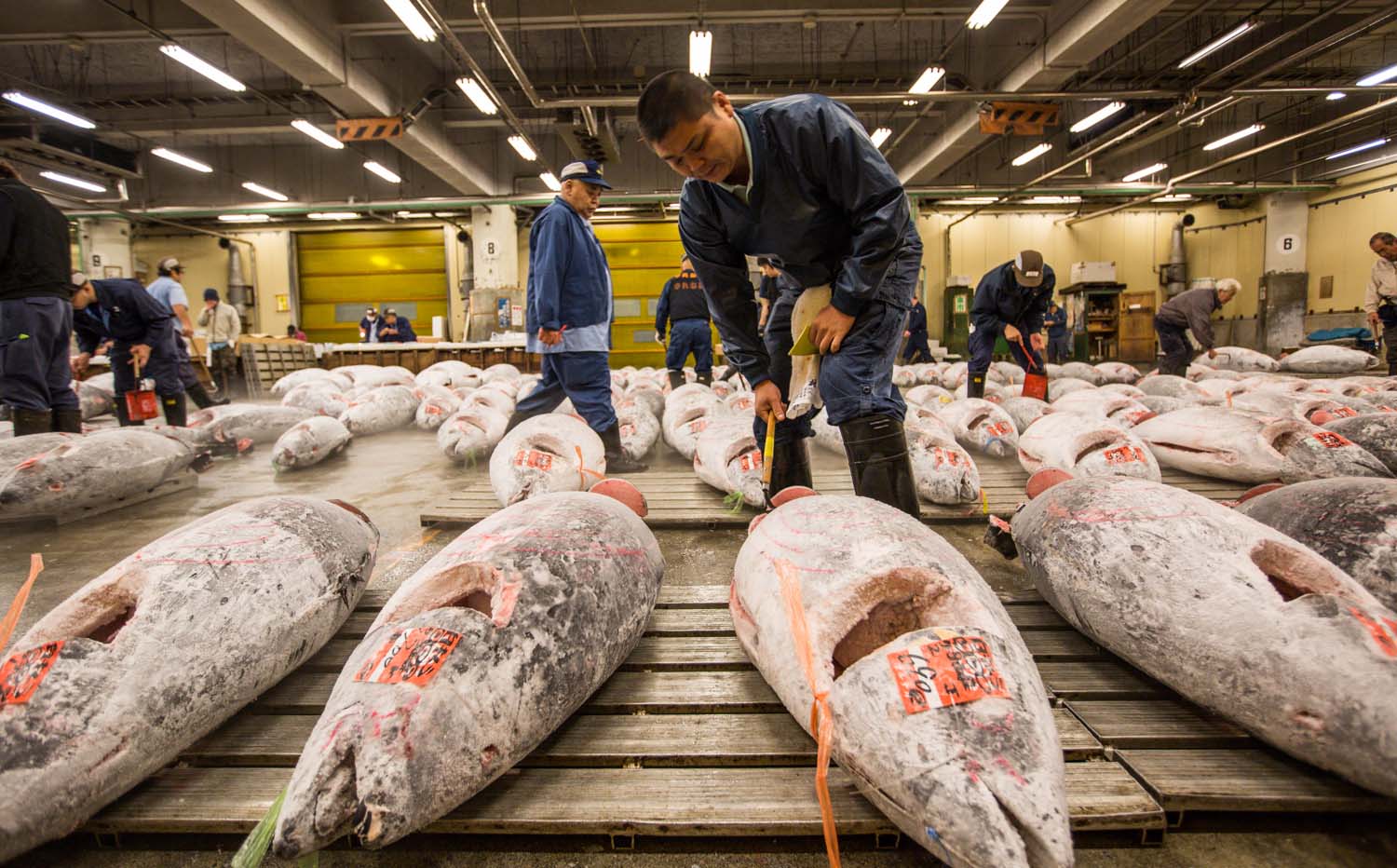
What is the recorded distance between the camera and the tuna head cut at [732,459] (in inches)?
129

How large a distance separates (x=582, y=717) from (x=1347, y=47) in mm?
18934

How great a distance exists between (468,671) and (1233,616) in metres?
1.62

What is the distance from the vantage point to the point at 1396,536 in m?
1.71

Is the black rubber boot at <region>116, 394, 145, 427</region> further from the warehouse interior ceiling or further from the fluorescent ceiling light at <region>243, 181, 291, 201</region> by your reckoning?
the fluorescent ceiling light at <region>243, 181, 291, 201</region>

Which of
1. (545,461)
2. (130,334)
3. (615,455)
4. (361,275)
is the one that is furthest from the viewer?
(361,275)

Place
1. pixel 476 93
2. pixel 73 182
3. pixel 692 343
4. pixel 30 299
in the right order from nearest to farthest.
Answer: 1. pixel 30 299
2. pixel 692 343
3. pixel 476 93
4. pixel 73 182

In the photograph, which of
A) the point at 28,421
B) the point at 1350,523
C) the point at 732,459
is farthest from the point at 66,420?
the point at 1350,523

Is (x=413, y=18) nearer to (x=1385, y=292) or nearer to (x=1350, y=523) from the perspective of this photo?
(x=1350, y=523)

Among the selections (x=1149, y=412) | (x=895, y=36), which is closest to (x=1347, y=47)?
(x=895, y=36)

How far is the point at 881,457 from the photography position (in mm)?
2375

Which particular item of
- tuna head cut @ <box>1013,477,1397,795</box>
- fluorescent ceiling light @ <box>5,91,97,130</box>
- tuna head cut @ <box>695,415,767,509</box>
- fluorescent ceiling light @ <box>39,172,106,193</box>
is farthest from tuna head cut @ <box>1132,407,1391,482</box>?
fluorescent ceiling light @ <box>39,172,106,193</box>

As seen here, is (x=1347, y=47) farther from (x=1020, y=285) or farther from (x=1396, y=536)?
(x=1396, y=536)

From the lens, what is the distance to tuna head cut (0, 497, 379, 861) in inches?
46.1

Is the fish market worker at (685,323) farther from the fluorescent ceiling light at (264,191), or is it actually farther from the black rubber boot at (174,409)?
the fluorescent ceiling light at (264,191)
